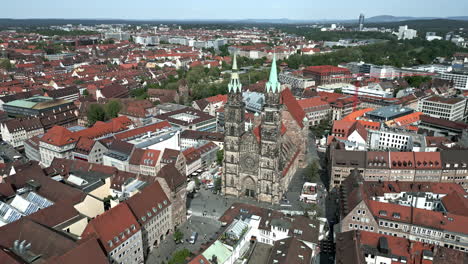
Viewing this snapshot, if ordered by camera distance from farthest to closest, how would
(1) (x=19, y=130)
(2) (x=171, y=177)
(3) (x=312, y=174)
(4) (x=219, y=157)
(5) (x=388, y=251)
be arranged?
1. (1) (x=19, y=130)
2. (4) (x=219, y=157)
3. (3) (x=312, y=174)
4. (2) (x=171, y=177)
5. (5) (x=388, y=251)

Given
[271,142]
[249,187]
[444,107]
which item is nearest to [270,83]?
[271,142]

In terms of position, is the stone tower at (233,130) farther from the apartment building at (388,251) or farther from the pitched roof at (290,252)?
the apartment building at (388,251)

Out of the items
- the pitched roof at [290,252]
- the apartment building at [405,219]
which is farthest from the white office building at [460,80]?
the pitched roof at [290,252]

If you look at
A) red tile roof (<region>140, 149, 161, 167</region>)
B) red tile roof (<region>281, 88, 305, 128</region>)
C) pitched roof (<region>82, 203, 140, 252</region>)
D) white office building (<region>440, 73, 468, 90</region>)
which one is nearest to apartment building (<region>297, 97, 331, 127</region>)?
red tile roof (<region>281, 88, 305, 128</region>)

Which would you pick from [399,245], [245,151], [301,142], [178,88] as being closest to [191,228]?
[245,151]

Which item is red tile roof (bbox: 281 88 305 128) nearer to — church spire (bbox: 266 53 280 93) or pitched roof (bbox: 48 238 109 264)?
church spire (bbox: 266 53 280 93)

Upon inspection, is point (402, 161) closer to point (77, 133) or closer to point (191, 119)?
point (191, 119)
